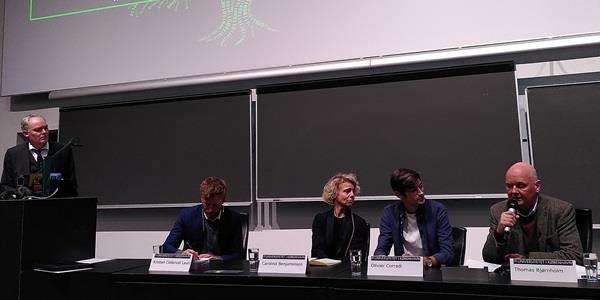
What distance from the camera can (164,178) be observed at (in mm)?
3621

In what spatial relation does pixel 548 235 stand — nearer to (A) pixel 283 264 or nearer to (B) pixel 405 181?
(B) pixel 405 181

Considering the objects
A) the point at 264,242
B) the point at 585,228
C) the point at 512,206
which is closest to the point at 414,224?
the point at 512,206

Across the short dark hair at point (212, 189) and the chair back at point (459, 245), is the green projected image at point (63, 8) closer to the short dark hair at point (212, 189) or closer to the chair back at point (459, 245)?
the short dark hair at point (212, 189)

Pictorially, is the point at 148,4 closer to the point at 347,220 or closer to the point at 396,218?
the point at 347,220

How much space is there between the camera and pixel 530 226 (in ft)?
6.73

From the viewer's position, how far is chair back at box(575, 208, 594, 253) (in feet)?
6.72

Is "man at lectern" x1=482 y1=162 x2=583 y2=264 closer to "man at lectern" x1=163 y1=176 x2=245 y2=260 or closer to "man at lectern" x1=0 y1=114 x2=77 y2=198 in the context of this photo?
"man at lectern" x1=163 y1=176 x2=245 y2=260

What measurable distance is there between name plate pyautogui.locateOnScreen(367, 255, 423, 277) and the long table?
0.15 ft

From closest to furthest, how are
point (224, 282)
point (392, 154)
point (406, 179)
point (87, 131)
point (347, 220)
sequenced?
1. point (224, 282)
2. point (406, 179)
3. point (347, 220)
4. point (392, 154)
5. point (87, 131)

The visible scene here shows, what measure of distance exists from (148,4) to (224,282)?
2778mm

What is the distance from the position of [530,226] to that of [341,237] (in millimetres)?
954

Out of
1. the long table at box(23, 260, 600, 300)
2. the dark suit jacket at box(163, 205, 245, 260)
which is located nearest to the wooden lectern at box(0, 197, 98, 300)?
the long table at box(23, 260, 600, 300)


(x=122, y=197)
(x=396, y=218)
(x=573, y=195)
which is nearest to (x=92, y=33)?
(x=122, y=197)

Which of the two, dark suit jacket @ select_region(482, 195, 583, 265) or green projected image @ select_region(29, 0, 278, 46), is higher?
green projected image @ select_region(29, 0, 278, 46)
